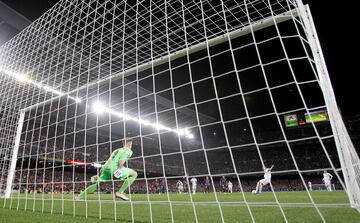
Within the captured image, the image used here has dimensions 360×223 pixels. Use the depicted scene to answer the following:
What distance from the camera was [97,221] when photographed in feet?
9.39

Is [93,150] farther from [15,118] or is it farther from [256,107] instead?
[15,118]

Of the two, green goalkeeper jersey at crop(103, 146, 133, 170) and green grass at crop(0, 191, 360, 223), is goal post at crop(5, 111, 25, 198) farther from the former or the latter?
green goalkeeper jersey at crop(103, 146, 133, 170)

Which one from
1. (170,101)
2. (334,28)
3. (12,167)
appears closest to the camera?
(12,167)

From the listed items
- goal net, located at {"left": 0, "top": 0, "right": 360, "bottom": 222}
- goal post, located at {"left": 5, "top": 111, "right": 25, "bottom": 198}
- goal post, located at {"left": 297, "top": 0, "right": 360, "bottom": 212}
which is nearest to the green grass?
goal net, located at {"left": 0, "top": 0, "right": 360, "bottom": 222}

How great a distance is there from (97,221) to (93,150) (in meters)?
26.1

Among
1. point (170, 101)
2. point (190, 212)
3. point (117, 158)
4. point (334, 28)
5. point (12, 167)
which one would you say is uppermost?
point (170, 101)

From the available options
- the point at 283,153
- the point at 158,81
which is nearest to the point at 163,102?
the point at 158,81

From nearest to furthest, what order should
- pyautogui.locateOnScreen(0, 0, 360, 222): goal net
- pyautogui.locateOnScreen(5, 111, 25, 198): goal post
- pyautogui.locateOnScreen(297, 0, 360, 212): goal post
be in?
pyautogui.locateOnScreen(297, 0, 360, 212): goal post < pyautogui.locateOnScreen(0, 0, 360, 222): goal net < pyautogui.locateOnScreen(5, 111, 25, 198): goal post

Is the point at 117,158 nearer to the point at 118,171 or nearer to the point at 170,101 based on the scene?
the point at 118,171

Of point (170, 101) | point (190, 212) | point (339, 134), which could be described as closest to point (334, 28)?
point (339, 134)

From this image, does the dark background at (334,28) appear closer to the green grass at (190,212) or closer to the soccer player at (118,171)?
the soccer player at (118,171)

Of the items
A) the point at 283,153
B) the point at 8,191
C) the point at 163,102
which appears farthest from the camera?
the point at 283,153

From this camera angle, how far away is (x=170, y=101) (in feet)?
58.6

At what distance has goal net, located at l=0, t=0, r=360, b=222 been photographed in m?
2.76
